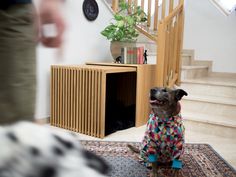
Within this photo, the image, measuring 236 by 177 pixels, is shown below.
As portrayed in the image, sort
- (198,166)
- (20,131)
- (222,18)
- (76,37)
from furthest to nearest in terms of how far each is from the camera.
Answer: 1. (222,18)
2. (76,37)
3. (198,166)
4. (20,131)

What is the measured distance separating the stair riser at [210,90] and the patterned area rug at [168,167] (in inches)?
44.9

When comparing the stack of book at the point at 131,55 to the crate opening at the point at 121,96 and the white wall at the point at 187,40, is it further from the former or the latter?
the white wall at the point at 187,40

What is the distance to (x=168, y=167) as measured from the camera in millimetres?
1907

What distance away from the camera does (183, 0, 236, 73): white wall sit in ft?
13.6

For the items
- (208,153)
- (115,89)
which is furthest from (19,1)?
(115,89)

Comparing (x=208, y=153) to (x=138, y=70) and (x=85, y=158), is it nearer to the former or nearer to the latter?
Result: (x=138, y=70)

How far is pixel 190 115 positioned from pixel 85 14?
69.2 inches

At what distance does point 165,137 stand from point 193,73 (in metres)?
2.44

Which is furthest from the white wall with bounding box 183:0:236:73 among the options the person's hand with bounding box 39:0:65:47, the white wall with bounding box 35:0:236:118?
the person's hand with bounding box 39:0:65:47

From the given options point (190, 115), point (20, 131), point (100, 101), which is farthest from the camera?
point (190, 115)

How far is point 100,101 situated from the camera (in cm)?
252

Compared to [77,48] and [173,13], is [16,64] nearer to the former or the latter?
[77,48]

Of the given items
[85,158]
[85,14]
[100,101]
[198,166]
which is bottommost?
[198,166]

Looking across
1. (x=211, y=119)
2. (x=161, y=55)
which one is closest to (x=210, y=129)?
(x=211, y=119)
